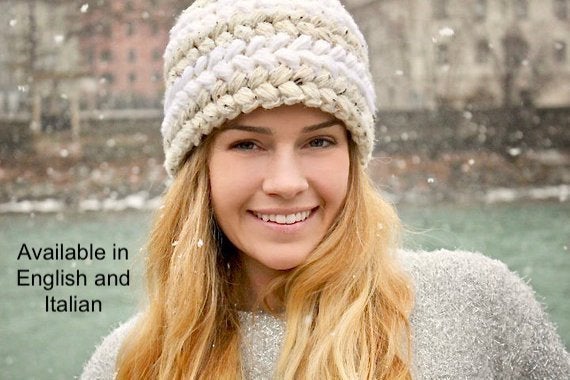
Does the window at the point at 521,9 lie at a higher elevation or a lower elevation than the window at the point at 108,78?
higher

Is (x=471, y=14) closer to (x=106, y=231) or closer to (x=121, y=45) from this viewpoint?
(x=121, y=45)

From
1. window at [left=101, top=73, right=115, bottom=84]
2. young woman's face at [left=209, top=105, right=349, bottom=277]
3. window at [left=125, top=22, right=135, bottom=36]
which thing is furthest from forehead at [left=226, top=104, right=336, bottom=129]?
window at [left=125, top=22, right=135, bottom=36]

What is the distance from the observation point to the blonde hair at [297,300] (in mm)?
1210

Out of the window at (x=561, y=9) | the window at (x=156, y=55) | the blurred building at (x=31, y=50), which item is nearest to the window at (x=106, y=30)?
the blurred building at (x=31, y=50)

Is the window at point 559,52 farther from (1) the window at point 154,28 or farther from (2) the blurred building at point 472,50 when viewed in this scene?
(1) the window at point 154,28

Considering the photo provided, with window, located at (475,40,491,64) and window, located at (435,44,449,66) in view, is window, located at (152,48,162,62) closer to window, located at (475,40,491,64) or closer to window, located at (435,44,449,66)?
window, located at (435,44,449,66)

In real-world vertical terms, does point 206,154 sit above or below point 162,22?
below

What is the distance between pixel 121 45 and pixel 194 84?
9.05m

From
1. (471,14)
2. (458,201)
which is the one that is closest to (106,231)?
(458,201)

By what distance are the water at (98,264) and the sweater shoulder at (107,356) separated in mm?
2558

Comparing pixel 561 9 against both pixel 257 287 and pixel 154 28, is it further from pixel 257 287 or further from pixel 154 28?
pixel 257 287

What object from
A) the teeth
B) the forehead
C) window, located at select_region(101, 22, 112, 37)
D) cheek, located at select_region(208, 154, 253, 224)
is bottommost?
the teeth

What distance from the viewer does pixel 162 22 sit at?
10156 millimetres

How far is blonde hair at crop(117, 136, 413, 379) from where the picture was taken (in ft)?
3.97
